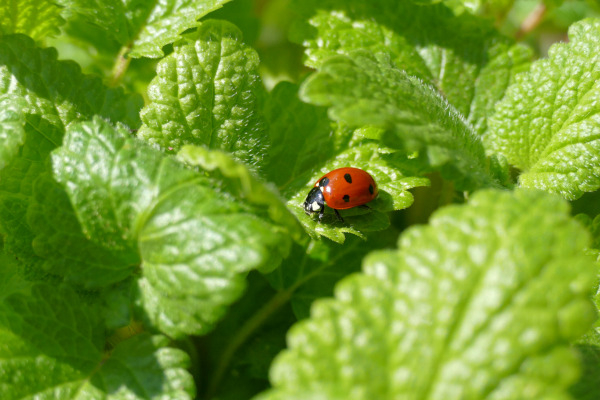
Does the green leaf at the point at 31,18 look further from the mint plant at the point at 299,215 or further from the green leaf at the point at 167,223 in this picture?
the green leaf at the point at 167,223

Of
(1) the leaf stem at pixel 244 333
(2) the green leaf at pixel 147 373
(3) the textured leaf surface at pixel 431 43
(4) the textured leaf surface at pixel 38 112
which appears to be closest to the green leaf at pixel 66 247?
(4) the textured leaf surface at pixel 38 112

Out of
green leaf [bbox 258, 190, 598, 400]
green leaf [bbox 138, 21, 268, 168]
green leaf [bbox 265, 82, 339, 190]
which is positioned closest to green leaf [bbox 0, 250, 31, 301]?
green leaf [bbox 138, 21, 268, 168]

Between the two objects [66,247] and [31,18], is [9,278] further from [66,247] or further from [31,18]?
[31,18]

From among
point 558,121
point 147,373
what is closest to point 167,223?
point 147,373

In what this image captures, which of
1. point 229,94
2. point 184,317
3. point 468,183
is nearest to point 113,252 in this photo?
point 184,317

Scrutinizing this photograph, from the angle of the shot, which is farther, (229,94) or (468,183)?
(229,94)

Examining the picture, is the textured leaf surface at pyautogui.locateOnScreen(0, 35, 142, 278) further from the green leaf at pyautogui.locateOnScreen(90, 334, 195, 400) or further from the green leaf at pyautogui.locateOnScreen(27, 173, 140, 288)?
the green leaf at pyautogui.locateOnScreen(90, 334, 195, 400)

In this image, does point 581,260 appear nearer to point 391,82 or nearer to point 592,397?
point 592,397
